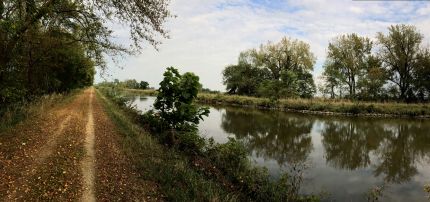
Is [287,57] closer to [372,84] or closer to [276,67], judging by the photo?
[276,67]

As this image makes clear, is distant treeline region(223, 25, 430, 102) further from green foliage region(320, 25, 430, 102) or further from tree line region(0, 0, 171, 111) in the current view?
tree line region(0, 0, 171, 111)

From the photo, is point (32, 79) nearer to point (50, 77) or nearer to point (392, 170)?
point (50, 77)

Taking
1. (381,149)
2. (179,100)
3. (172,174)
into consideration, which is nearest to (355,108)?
(381,149)

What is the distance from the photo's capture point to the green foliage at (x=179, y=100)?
12648mm

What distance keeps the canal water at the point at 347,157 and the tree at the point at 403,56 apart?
83.5 feet

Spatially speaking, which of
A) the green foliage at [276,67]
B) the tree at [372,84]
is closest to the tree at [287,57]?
the green foliage at [276,67]

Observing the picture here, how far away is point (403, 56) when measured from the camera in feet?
146

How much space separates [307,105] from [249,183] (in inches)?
1209

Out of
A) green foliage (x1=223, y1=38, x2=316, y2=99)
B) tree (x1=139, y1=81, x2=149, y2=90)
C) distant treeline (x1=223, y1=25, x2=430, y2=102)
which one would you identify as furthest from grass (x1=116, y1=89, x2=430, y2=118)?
tree (x1=139, y1=81, x2=149, y2=90)

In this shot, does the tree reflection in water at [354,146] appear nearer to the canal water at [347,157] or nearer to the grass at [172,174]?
the canal water at [347,157]

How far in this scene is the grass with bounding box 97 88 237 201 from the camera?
22.2ft

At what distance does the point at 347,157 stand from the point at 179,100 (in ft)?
21.9

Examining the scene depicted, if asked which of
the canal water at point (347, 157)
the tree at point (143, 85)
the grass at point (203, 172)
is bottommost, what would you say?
the canal water at point (347, 157)

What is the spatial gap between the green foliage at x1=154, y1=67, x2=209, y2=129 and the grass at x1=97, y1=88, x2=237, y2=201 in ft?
5.76
